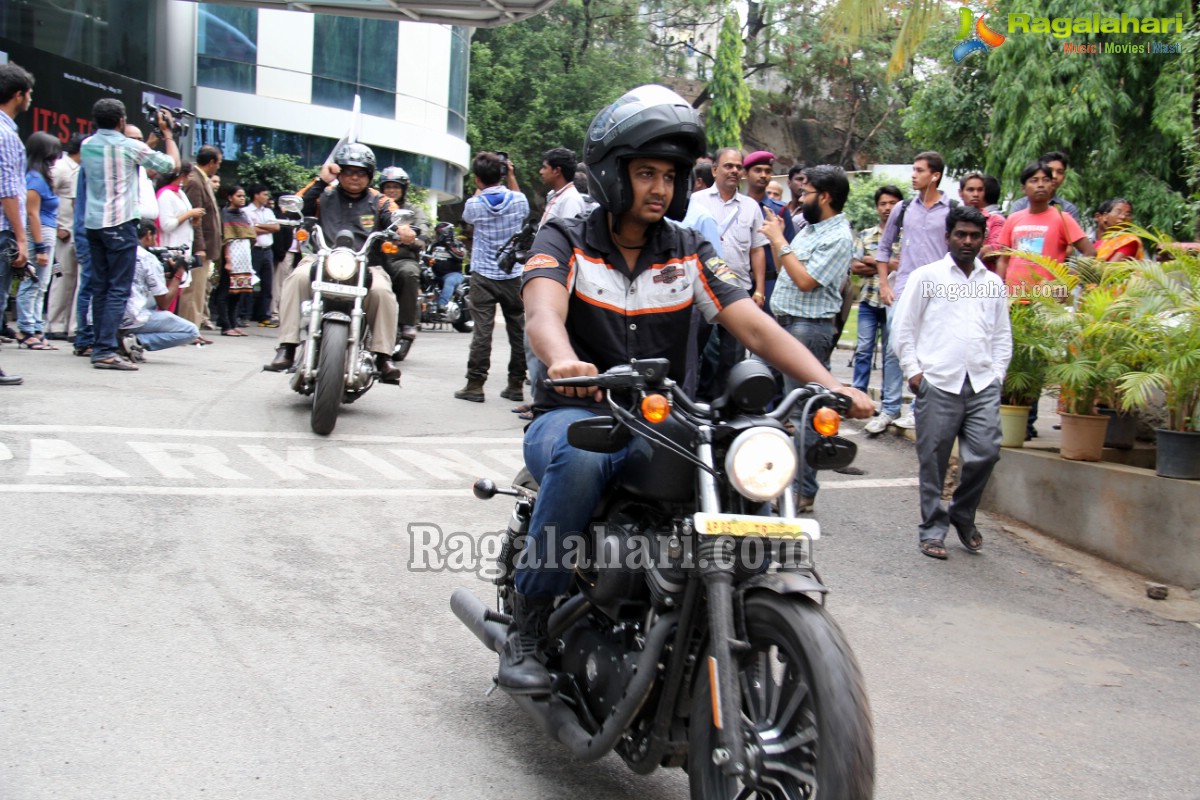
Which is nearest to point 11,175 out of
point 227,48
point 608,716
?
point 608,716

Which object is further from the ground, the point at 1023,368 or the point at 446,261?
the point at 446,261

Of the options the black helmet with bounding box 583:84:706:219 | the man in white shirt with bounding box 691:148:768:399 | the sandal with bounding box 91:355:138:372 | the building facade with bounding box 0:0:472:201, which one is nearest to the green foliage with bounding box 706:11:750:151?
the building facade with bounding box 0:0:472:201

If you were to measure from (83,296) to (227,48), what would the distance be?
1888 centimetres

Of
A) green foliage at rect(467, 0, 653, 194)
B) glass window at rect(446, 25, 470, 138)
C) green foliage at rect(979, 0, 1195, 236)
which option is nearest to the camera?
green foliage at rect(979, 0, 1195, 236)

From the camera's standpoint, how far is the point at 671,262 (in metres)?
3.85

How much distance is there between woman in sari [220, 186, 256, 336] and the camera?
15.5 m

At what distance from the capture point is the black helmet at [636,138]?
11.7 feet

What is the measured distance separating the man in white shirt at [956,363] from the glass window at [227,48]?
24386 mm

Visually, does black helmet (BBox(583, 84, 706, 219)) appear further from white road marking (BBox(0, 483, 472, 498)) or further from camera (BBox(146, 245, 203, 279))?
camera (BBox(146, 245, 203, 279))

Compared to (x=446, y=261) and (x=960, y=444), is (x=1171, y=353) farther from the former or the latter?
(x=446, y=261)

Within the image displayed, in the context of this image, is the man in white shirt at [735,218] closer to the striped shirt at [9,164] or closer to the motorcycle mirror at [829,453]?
the striped shirt at [9,164]

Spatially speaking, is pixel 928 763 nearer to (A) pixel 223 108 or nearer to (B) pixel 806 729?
(B) pixel 806 729

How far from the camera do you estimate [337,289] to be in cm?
882

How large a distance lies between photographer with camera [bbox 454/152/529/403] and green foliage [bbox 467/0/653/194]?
3203cm
